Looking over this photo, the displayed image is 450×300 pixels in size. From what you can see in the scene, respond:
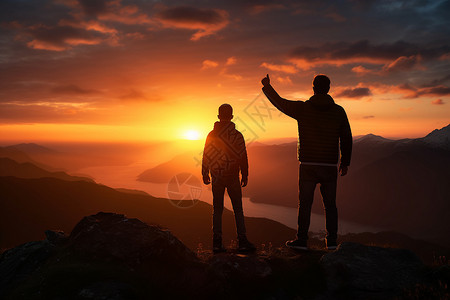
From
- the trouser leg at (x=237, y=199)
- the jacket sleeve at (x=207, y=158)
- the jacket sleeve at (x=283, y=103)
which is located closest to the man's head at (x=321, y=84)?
the jacket sleeve at (x=283, y=103)

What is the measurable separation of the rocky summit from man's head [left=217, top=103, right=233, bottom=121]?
302 centimetres

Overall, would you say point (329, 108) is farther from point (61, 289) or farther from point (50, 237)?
point (50, 237)

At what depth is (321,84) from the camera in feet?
22.0

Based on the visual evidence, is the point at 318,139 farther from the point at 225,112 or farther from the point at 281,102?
the point at 225,112

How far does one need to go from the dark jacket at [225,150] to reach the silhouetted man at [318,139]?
1292mm

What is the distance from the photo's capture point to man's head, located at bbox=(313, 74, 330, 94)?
6.71m

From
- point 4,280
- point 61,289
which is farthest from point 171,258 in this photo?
point 4,280

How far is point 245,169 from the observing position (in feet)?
24.8

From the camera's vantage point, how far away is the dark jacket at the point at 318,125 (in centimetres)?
665

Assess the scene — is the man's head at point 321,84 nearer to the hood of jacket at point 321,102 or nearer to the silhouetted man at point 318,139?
the silhouetted man at point 318,139

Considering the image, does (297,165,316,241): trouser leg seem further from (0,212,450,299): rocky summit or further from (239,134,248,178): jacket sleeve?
(239,134,248,178): jacket sleeve

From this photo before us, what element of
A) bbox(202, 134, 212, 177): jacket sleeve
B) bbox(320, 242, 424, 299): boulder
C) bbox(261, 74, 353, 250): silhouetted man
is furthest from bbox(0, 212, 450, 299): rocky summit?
bbox(202, 134, 212, 177): jacket sleeve

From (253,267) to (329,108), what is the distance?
12.6 feet

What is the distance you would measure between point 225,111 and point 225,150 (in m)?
0.97
